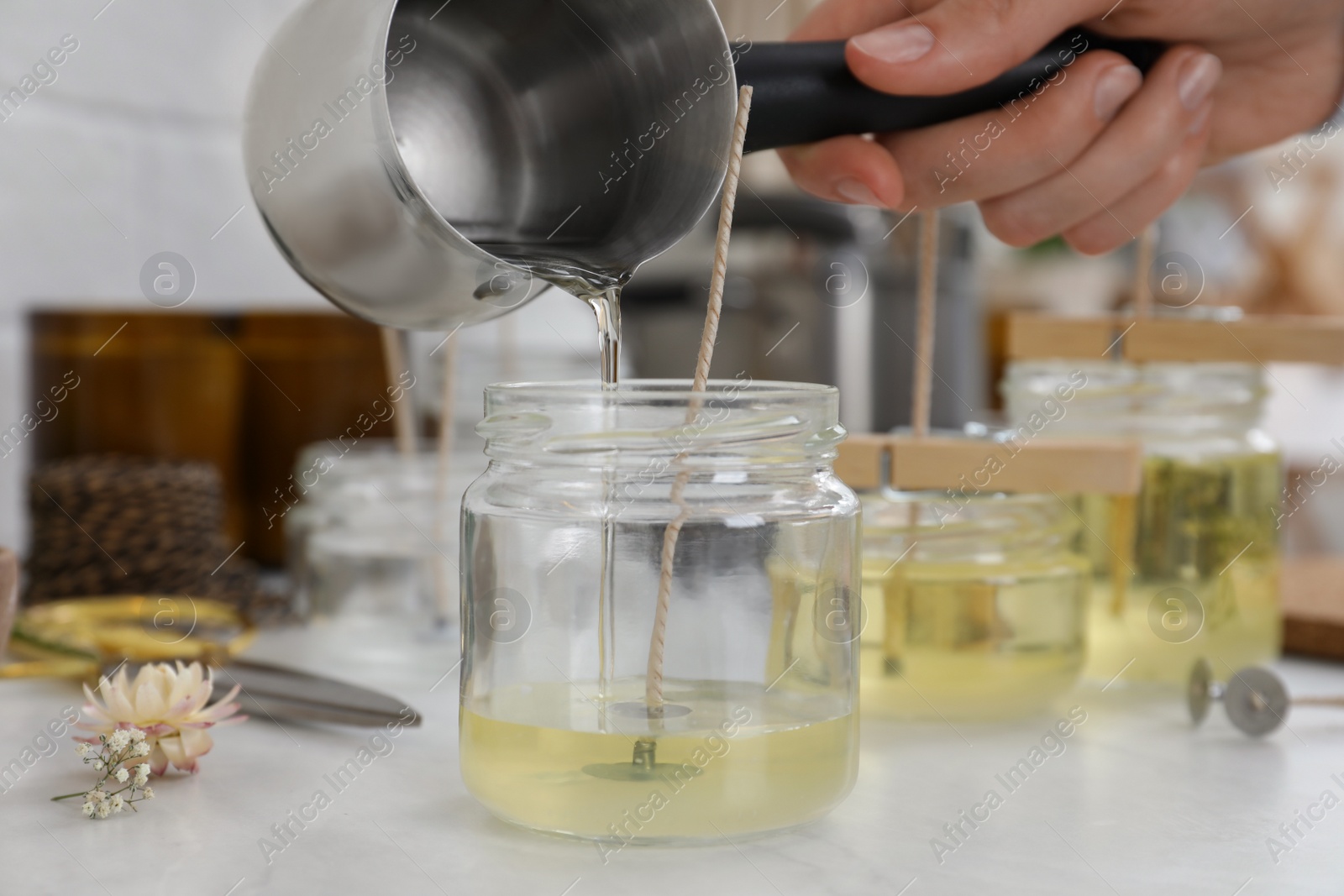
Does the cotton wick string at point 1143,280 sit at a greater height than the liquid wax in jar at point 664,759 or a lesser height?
greater

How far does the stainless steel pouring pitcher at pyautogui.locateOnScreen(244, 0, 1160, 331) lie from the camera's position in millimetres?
486

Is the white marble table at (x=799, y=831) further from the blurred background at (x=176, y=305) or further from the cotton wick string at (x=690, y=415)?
the blurred background at (x=176, y=305)

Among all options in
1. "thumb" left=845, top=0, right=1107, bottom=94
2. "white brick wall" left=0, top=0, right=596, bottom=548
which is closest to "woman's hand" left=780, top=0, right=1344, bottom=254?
"thumb" left=845, top=0, right=1107, bottom=94

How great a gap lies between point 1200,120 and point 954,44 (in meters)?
0.21

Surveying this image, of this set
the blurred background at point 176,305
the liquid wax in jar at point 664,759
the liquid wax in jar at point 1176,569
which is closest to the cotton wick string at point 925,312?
the liquid wax in jar at point 1176,569

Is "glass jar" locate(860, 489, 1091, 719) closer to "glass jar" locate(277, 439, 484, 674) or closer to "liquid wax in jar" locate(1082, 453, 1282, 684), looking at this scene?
"liquid wax in jar" locate(1082, 453, 1282, 684)

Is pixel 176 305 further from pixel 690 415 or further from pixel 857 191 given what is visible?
→ pixel 690 415

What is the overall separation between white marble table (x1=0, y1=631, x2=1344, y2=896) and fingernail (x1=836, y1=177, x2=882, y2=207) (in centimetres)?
29

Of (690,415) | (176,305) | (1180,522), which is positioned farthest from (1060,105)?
(176,305)

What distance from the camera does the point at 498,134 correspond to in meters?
0.60

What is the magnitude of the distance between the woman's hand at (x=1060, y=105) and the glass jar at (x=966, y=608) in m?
0.18

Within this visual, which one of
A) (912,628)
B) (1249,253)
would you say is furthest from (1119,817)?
(1249,253)

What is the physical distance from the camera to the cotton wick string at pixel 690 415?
491mm

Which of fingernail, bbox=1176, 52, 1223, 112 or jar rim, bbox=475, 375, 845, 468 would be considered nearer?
jar rim, bbox=475, 375, 845, 468
